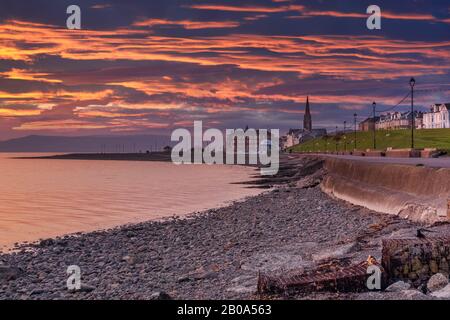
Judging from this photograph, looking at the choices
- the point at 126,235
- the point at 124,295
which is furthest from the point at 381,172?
the point at 124,295

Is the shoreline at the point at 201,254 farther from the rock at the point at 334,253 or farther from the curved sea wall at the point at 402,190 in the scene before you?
the curved sea wall at the point at 402,190

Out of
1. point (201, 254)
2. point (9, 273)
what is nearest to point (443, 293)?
point (201, 254)

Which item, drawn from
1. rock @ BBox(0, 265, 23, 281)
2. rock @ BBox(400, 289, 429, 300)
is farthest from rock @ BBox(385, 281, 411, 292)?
rock @ BBox(0, 265, 23, 281)

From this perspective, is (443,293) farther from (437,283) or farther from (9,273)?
(9,273)

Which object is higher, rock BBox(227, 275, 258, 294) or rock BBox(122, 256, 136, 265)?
rock BBox(227, 275, 258, 294)

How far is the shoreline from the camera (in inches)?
496

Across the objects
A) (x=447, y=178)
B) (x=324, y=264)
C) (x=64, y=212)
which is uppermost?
(x=447, y=178)

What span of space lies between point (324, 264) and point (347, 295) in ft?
7.26

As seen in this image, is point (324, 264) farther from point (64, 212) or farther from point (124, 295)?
point (64, 212)

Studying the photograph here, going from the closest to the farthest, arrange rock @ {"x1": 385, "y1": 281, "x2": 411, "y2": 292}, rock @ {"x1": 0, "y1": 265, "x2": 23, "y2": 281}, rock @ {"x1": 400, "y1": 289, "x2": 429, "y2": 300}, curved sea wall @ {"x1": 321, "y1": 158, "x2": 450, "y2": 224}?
1. rock @ {"x1": 400, "y1": 289, "x2": 429, "y2": 300}
2. rock @ {"x1": 385, "y1": 281, "x2": 411, "y2": 292}
3. rock @ {"x1": 0, "y1": 265, "x2": 23, "y2": 281}
4. curved sea wall @ {"x1": 321, "y1": 158, "x2": 450, "y2": 224}

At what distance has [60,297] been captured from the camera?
13.4 metres

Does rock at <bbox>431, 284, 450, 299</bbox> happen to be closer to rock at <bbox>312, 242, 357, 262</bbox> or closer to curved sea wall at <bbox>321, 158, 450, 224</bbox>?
rock at <bbox>312, 242, 357, 262</bbox>

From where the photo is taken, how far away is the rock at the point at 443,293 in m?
8.79

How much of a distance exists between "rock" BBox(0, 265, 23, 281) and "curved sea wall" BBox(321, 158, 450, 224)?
12182 mm
